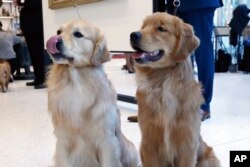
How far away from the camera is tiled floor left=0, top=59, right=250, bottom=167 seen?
249cm

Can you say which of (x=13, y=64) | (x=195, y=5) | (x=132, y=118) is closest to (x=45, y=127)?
(x=132, y=118)

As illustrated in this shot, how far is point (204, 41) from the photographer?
9.55 ft

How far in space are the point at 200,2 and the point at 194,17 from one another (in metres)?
0.13

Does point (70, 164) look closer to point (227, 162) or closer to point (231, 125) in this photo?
point (227, 162)

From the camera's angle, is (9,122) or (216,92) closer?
(9,122)

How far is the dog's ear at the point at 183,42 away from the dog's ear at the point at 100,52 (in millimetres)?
363

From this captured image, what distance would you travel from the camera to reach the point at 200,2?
9.13 ft

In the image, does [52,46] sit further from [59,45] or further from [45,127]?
[45,127]

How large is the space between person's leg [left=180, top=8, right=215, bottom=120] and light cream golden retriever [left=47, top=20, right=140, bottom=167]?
121 cm

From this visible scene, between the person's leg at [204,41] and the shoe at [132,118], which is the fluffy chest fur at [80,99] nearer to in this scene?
the person's leg at [204,41]

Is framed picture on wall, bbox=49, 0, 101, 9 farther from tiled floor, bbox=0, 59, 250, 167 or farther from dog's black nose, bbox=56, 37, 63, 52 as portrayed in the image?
dog's black nose, bbox=56, 37, 63, 52

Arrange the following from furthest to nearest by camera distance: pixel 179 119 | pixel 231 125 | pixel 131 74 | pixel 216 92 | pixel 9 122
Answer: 1. pixel 131 74
2. pixel 216 92
3. pixel 9 122
4. pixel 231 125
5. pixel 179 119

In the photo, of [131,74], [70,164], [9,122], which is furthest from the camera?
[131,74]

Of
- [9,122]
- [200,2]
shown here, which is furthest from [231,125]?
[9,122]
